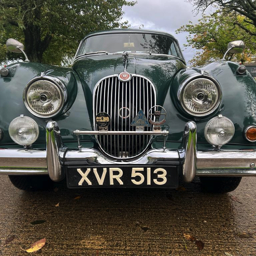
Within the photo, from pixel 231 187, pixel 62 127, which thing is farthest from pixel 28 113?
pixel 231 187

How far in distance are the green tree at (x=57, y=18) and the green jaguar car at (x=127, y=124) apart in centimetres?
831

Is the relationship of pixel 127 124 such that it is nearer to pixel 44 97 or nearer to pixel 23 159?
pixel 44 97

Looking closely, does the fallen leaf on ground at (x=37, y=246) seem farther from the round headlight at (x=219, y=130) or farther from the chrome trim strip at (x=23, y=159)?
the round headlight at (x=219, y=130)

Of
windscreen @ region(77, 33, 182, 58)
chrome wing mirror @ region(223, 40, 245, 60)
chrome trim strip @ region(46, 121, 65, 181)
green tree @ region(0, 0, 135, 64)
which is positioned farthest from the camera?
green tree @ region(0, 0, 135, 64)

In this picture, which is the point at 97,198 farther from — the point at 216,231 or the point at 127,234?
the point at 216,231

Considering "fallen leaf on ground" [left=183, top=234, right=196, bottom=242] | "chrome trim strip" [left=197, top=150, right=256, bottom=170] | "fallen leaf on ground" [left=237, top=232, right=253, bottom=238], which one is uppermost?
"chrome trim strip" [left=197, top=150, right=256, bottom=170]

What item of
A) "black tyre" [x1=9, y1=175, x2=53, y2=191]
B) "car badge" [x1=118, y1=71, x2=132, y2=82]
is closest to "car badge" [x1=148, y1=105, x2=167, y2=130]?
"car badge" [x1=118, y1=71, x2=132, y2=82]

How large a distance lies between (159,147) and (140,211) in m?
0.75

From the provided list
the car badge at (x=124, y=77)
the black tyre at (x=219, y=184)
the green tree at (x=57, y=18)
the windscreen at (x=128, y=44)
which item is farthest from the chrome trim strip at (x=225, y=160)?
the green tree at (x=57, y=18)

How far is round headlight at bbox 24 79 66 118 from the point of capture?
6.31 ft

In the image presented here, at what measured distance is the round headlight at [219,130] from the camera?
1.85 m

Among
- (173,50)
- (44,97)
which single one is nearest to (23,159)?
(44,97)

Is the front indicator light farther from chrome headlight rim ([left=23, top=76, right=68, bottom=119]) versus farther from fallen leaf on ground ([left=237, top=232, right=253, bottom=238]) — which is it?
chrome headlight rim ([left=23, top=76, right=68, bottom=119])

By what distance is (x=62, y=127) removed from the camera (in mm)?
2039
